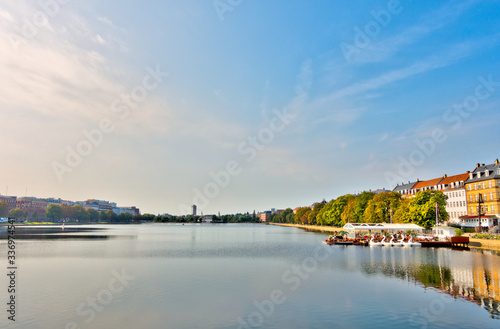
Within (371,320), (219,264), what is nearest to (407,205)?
(219,264)

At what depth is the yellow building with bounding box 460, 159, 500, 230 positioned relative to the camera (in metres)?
90.0

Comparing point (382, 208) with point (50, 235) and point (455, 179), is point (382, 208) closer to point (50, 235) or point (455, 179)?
point (455, 179)

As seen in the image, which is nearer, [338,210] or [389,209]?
[389,209]

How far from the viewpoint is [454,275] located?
3812cm

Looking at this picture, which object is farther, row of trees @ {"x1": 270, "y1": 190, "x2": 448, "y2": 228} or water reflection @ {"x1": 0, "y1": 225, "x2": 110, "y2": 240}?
water reflection @ {"x1": 0, "y1": 225, "x2": 110, "y2": 240}

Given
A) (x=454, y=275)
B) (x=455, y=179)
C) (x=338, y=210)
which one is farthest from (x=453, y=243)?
(x=338, y=210)

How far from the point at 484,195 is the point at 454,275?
233 ft

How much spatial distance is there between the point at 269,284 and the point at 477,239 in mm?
54396

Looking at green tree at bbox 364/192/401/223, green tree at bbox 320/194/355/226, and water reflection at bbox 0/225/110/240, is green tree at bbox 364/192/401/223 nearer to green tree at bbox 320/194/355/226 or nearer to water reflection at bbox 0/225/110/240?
green tree at bbox 320/194/355/226

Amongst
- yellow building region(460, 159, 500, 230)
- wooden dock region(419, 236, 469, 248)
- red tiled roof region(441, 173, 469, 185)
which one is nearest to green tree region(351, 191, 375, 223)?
red tiled roof region(441, 173, 469, 185)

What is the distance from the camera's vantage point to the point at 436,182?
12938 centimetres

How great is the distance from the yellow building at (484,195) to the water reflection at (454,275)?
4723 centimetres

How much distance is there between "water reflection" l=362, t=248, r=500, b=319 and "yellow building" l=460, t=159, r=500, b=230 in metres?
47.2

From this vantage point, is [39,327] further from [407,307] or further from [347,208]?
[347,208]
